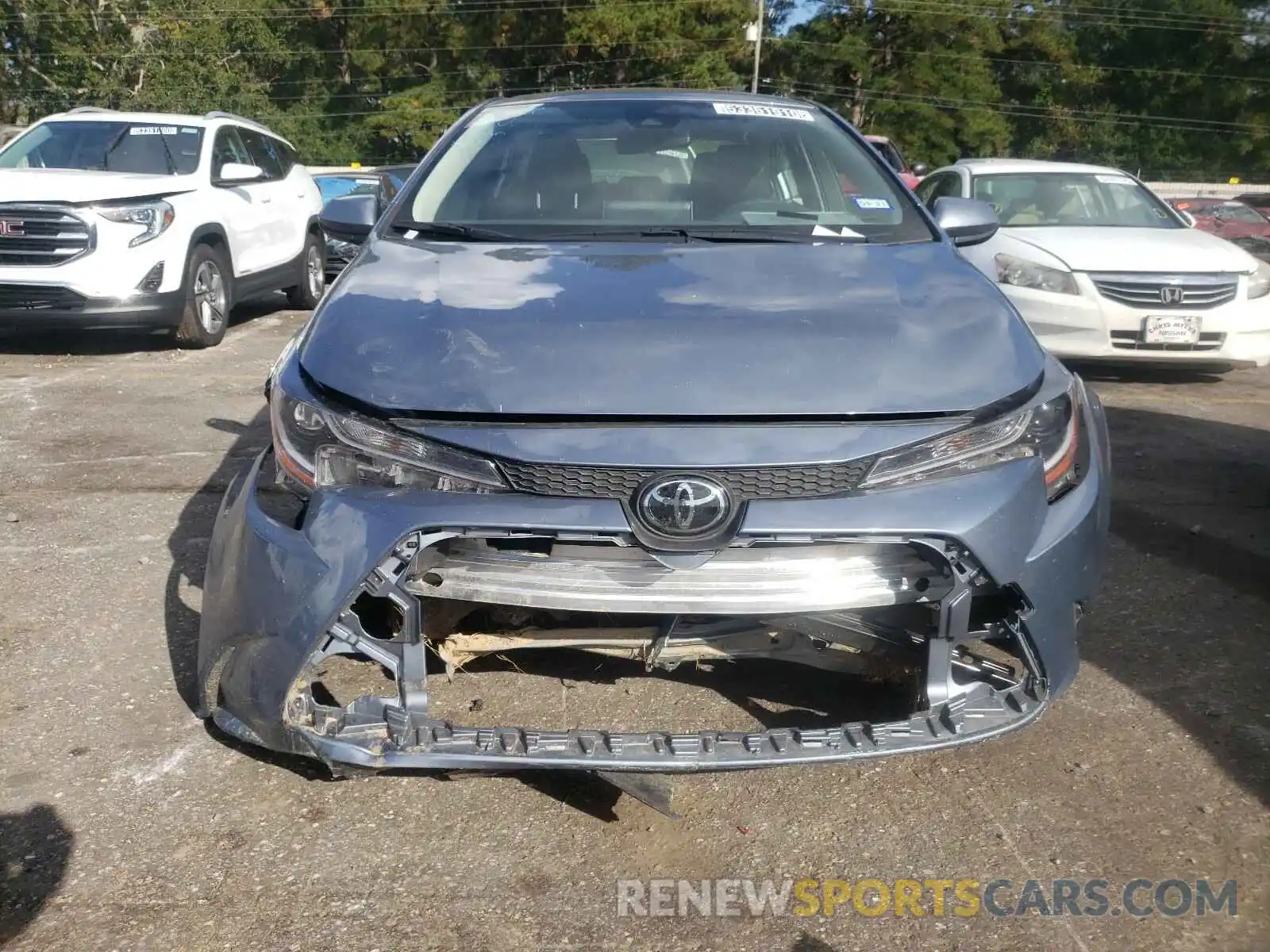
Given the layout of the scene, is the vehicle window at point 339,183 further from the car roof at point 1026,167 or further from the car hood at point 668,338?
the car hood at point 668,338

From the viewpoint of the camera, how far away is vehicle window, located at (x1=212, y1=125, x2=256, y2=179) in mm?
9148

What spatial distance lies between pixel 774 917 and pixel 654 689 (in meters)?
0.91

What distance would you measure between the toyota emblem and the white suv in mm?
6670

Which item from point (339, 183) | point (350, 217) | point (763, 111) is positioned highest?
point (763, 111)

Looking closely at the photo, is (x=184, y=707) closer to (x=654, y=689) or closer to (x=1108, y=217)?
(x=654, y=689)

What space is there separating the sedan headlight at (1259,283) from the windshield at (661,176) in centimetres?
464

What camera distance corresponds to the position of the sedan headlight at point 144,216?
7.94m

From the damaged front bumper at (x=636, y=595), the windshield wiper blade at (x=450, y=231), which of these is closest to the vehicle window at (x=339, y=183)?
the windshield wiper blade at (x=450, y=231)

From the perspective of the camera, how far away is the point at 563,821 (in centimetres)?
262

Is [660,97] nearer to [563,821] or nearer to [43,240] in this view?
[563,821]

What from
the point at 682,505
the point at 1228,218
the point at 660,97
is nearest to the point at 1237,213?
the point at 1228,218

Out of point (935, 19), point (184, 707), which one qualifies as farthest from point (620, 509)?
point (935, 19)

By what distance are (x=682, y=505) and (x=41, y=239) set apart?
6.99m

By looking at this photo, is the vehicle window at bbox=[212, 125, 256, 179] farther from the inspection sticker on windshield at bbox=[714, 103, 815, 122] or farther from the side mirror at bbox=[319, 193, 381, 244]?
the inspection sticker on windshield at bbox=[714, 103, 815, 122]
